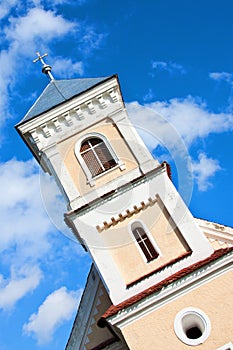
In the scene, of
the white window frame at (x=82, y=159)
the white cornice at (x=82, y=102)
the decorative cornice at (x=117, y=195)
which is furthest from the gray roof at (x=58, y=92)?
the decorative cornice at (x=117, y=195)

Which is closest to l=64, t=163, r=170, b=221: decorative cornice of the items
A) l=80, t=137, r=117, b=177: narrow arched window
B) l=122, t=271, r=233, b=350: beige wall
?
l=80, t=137, r=117, b=177: narrow arched window

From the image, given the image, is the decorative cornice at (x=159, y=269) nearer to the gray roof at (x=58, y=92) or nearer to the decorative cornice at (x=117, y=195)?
the decorative cornice at (x=117, y=195)

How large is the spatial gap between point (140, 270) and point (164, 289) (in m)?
1.31

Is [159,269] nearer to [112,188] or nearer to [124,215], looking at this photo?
[124,215]

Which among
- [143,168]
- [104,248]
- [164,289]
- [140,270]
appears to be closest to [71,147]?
[143,168]

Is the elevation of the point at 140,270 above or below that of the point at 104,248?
below

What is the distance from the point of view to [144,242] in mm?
15688

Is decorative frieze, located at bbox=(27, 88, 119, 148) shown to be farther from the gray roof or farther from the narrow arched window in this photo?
the narrow arched window

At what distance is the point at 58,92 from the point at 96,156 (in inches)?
141

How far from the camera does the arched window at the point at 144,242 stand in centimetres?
1539

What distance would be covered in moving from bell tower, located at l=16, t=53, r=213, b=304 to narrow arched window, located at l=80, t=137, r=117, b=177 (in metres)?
0.03

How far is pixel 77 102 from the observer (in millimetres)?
18094

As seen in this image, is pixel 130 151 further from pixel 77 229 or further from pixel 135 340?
pixel 135 340

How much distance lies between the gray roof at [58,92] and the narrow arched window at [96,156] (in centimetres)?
190
